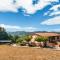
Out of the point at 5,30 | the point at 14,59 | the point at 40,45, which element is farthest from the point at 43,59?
Answer: the point at 5,30

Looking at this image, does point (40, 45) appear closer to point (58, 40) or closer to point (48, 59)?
point (58, 40)

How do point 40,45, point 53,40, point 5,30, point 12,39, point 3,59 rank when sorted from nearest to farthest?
point 3,59 < point 40,45 < point 53,40 < point 12,39 < point 5,30

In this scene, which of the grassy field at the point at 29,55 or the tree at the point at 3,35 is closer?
the grassy field at the point at 29,55

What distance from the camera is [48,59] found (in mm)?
27203

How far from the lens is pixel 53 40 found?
220 feet

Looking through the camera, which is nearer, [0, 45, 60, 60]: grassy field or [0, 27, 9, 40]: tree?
[0, 45, 60, 60]: grassy field

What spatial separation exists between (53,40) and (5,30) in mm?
55555

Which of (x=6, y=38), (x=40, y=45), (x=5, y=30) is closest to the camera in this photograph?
(x=40, y=45)

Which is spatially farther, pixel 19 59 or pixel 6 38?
pixel 6 38

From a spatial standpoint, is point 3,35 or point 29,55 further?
point 3,35

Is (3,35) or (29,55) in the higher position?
(3,35)

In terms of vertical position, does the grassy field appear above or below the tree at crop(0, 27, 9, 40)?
below

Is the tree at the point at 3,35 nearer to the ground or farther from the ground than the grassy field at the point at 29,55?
farther from the ground

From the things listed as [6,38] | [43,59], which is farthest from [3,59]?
[6,38]
